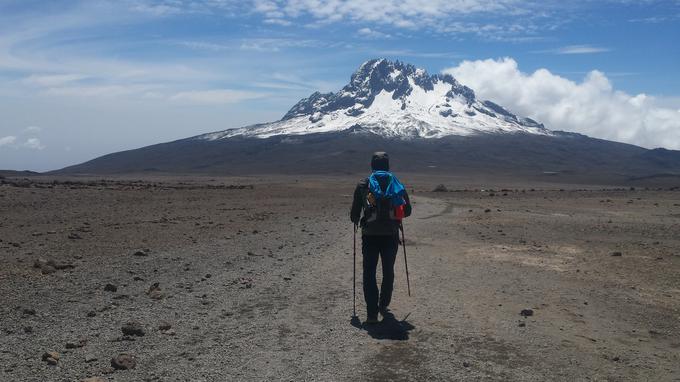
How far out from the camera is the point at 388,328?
707 centimetres

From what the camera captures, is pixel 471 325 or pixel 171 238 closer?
pixel 471 325

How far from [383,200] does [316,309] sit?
5.56 ft

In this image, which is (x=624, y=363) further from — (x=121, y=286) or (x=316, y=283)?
(x=121, y=286)

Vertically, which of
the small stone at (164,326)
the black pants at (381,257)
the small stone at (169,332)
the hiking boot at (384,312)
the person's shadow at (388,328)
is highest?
the black pants at (381,257)

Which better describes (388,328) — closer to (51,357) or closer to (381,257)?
(381,257)

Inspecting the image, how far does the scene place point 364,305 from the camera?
8266mm

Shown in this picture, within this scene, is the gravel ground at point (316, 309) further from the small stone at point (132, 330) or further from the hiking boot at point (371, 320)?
the hiking boot at point (371, 320)

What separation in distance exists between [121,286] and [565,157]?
183181 millimetres

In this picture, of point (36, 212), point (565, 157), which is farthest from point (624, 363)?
point (565, 157)

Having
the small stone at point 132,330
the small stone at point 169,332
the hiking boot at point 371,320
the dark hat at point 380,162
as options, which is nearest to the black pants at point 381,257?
the hiking boot at point 371,320

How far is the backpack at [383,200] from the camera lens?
24.2ft

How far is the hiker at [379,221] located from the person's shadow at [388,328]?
10cm

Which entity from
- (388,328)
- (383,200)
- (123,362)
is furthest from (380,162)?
(123,362)

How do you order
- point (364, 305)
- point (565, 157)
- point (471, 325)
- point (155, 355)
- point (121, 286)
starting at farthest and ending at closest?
point (565, 157)
point (121, 286)
point (364, 305)
point (471, 325)
point (155, 355)
